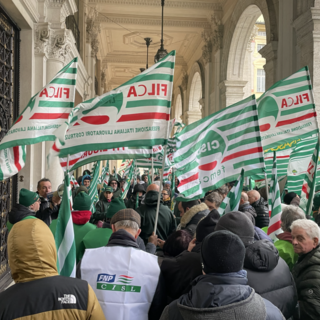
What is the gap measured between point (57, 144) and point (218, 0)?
15403 mm

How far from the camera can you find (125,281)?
2.45 meters

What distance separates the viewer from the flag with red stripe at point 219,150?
423cm

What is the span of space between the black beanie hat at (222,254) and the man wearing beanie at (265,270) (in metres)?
0.54

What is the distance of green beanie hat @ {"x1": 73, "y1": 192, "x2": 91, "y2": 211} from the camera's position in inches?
157

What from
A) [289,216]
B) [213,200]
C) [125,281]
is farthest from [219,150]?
[125,281]

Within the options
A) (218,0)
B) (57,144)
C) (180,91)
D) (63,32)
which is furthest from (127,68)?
(57,144)

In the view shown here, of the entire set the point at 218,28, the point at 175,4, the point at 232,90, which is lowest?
the point at 232,90

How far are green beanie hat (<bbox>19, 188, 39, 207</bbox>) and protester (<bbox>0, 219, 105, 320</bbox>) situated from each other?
8.13 feet

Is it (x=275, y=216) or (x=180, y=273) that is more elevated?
(x=275, y=216)

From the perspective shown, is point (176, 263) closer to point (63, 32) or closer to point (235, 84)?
point (63, 32)

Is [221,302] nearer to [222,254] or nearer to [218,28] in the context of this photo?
[222,254]

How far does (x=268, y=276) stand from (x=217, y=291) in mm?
762

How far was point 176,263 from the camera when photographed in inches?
103

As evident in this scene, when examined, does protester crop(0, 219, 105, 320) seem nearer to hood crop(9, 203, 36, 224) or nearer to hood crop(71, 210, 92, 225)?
hood crop(71, 210, 92, 225)
